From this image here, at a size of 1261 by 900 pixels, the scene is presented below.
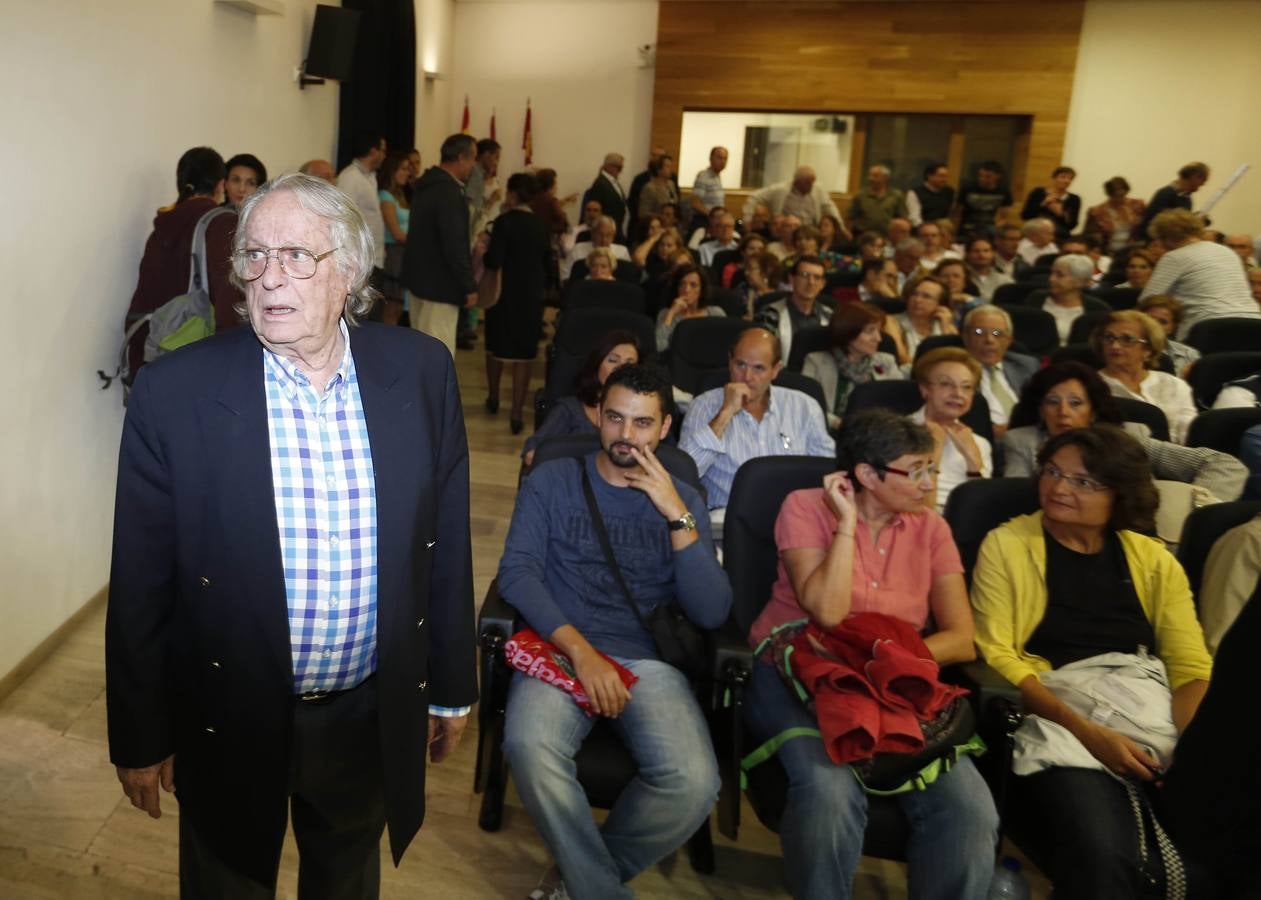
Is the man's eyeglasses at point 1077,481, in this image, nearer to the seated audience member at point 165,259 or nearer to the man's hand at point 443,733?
the man's hand at point 443,733

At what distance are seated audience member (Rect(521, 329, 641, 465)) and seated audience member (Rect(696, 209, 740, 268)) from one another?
177 inches

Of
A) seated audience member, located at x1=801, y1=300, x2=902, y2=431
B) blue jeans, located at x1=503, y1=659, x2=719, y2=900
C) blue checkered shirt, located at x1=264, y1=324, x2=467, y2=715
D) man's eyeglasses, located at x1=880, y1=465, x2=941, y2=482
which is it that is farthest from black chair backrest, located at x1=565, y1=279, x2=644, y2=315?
blue checkered shirt, located at x1=264, y1=324, x2=467, y2=715

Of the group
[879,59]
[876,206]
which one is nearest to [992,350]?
[876,206]

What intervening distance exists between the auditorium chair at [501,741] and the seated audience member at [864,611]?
0.30 meters

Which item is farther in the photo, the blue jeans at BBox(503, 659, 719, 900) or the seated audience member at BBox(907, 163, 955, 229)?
the seated audience member at BBox(907, 163, 955, 229)

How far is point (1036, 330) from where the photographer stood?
5508 mm

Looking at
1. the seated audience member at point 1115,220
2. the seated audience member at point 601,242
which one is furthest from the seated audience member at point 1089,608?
the seated audience member at point 1115,220

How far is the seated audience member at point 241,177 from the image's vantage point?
4012mm

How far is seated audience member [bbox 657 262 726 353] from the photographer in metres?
5.56

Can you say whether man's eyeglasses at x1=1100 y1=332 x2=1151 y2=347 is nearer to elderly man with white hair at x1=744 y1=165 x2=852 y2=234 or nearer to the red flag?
elderly man with white hair at x1=744 y1=165 x2=852 y2=234

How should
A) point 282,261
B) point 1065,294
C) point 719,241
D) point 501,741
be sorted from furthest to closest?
point 719,241
point 1065,294
point 501,741
point 282,261

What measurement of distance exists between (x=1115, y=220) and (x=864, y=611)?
8.38 meters

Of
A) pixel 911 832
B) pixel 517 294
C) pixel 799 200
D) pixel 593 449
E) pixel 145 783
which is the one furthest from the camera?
pixel 799 200

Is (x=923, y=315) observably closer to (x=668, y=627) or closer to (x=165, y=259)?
(x=668, y=627)
